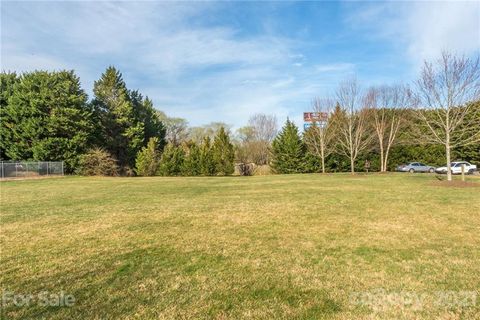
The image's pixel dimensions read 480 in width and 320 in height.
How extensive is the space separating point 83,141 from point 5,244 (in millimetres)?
30991

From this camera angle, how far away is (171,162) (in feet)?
111

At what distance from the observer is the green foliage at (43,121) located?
1241 inches

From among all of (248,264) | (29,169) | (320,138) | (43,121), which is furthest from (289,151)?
(248,264)

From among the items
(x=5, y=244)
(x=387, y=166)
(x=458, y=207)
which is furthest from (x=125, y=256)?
(x=387, y=166)

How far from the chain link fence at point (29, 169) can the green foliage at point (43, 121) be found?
7.68ft

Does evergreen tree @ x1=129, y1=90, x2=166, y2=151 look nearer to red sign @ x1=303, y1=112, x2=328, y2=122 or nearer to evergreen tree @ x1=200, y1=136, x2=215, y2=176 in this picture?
evergreen tree @ x1=200, y1=136, x2=215, y2=176

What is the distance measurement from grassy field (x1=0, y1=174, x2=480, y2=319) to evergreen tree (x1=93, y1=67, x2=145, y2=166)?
30.8m

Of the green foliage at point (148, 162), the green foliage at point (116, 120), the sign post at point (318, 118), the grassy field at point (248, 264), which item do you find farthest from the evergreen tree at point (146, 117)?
the grassy field at point (248, 264)

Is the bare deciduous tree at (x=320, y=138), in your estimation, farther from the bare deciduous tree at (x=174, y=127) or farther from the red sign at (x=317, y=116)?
the bare deciduous tree at (x=174, y=127)

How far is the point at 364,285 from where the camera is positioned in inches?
141

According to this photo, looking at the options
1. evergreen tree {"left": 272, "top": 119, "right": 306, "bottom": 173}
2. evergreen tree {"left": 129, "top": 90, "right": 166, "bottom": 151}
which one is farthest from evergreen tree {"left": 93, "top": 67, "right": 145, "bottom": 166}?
evergreen tree {"left": 272, "top": 119, "right": 306, "bottom": 173}

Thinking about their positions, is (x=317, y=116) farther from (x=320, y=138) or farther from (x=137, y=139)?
(x=137, y=139)

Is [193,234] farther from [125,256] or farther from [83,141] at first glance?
[83,141]

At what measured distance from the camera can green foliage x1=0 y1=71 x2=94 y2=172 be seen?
31.5 m
